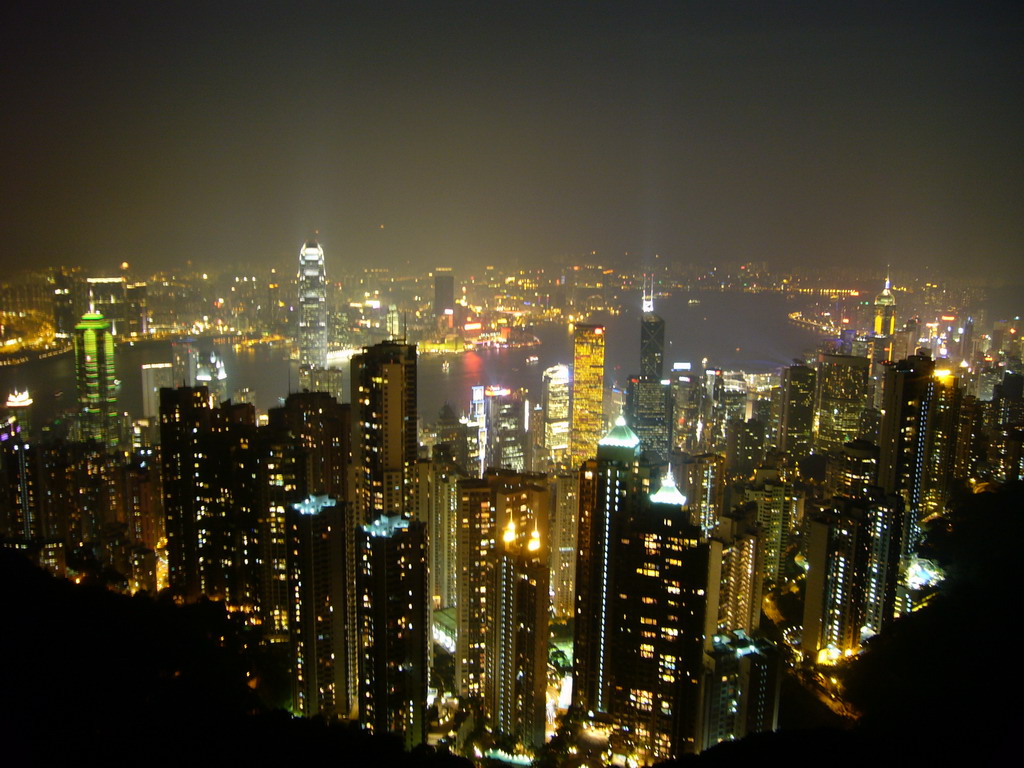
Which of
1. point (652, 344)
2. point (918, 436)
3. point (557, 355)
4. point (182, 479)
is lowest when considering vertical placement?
point (182, 479)

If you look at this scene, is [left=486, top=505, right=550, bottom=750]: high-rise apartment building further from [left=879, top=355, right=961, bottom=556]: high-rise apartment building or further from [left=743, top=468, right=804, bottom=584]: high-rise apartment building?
[left=879, top=355, right=961, bottom=556]: high-rise apartment building

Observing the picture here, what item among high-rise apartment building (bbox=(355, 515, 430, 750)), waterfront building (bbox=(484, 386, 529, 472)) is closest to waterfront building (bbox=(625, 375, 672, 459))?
waterfront building (bbox=(484, 386, 529, 472))

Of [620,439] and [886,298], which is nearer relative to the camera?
[620,439]

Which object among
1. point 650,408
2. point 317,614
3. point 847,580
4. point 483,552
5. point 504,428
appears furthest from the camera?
point 650,408

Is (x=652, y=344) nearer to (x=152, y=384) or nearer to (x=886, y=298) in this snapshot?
(x=886, y=298)

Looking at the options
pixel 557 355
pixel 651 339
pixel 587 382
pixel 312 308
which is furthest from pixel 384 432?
pixel 651 339

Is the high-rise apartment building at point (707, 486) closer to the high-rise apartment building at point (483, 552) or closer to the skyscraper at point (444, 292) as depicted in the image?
the high-rise apartment building at point (483, 552)

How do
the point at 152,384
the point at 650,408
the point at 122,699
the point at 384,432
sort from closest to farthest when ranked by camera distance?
the point at 122,699
the point at 384,432
the point at 152,384
the point at 650,408
